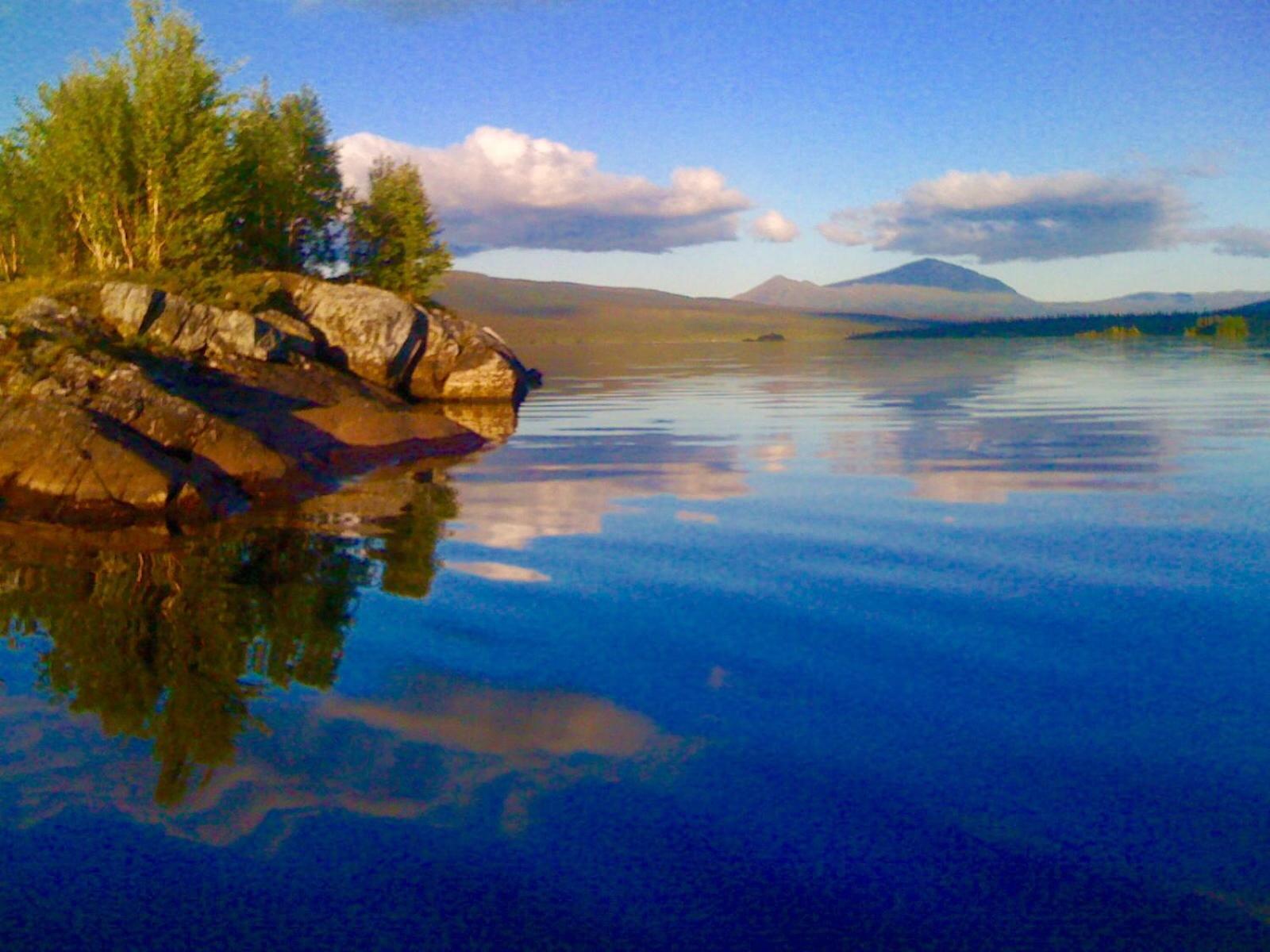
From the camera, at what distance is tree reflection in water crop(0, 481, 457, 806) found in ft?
21.3

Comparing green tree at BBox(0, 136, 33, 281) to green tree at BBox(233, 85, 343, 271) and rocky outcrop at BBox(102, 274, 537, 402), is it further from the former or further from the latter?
rocky outcrop at BBox(102, 274, 537, 402)

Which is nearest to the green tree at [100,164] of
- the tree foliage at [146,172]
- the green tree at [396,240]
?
the tree foliage at [146,172]

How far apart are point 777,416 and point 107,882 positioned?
22000 millimetres

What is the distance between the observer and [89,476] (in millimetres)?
12969

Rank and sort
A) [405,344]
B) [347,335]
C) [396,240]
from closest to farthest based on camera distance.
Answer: [347,335] → [405,344] → [396,240]

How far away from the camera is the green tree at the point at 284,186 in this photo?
31.0 m

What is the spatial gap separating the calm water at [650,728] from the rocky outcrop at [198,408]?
1.53 m

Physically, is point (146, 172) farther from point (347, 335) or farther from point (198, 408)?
point (198, 408)

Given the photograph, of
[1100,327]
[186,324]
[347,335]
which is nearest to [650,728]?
[186,324]

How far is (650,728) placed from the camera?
6.28 meters

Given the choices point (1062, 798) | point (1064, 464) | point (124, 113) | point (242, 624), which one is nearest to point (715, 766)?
point (1062, 798)

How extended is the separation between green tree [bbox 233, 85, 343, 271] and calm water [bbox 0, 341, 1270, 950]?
2097 centimetres

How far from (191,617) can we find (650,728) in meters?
4.33

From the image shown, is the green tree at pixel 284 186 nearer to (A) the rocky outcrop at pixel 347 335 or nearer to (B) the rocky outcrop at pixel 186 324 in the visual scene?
(A) the rocky outcrop at pixel 347 335
